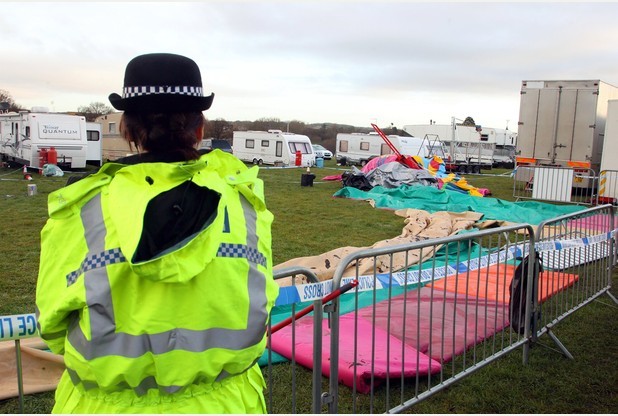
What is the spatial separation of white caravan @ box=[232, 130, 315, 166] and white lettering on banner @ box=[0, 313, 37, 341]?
32898 millimetres

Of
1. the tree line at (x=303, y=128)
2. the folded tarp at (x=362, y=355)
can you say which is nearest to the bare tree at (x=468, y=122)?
the tree line at (x=303, y=128)

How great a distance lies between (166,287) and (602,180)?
54.9 feet

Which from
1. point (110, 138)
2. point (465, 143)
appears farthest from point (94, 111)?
point (465, 143)

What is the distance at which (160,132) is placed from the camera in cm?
168

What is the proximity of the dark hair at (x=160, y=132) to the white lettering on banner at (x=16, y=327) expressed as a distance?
1262 mm

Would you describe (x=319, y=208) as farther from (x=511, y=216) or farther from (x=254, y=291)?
(x=254, y=291)

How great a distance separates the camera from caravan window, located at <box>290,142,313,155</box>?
3641 cm

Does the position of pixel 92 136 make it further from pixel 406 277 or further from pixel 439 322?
pixel 406 277

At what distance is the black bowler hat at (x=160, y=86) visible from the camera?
168 cm

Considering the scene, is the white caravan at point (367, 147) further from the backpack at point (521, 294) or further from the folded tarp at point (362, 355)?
the folded tarp at point (362, 355)

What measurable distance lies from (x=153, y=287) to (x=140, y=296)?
4 cm

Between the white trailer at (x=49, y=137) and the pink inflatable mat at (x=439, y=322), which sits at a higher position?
the white trailer at (x=49, y=137)

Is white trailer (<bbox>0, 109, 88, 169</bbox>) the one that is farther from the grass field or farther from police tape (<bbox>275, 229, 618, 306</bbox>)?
police tape (<bbox>275, 229, 618, 306</bbox>)

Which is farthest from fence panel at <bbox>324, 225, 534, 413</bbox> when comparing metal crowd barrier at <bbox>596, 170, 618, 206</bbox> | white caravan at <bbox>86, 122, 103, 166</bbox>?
white caravan at <bbox>86, 122, 103, 166</bbox>
